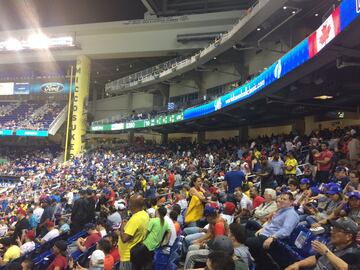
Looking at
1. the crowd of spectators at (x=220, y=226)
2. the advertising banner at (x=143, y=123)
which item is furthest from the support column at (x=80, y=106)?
the crowd of spectators at (x=220, y=226)

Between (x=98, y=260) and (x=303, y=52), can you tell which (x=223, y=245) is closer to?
(x=98, y=260)

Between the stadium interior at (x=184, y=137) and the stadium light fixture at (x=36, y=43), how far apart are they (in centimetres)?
14

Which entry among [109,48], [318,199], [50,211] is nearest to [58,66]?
[109,48]

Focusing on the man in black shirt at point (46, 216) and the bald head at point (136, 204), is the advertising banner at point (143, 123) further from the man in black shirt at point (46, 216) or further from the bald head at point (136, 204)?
the bald head at point (136, 204)

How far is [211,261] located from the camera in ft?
9.26

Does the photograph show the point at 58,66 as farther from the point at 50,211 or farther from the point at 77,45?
the point at 50,211

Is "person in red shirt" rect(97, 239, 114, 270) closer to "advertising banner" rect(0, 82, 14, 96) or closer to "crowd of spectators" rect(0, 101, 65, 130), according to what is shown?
"crowd of spectators" rect(0, 101, 65, 130)

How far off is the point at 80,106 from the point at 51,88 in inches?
341

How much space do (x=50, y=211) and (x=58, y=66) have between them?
119ft

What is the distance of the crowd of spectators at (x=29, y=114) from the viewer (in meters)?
39.0

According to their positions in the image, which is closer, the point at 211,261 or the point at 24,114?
the point at 211,261

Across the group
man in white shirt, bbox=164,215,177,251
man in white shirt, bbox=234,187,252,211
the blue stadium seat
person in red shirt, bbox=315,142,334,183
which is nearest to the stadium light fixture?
person in red shirt, bbox=315,142,334,183

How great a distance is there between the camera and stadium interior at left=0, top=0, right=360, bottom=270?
4.71 m

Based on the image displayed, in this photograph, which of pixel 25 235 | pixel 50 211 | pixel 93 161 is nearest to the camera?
pixel 25 235
